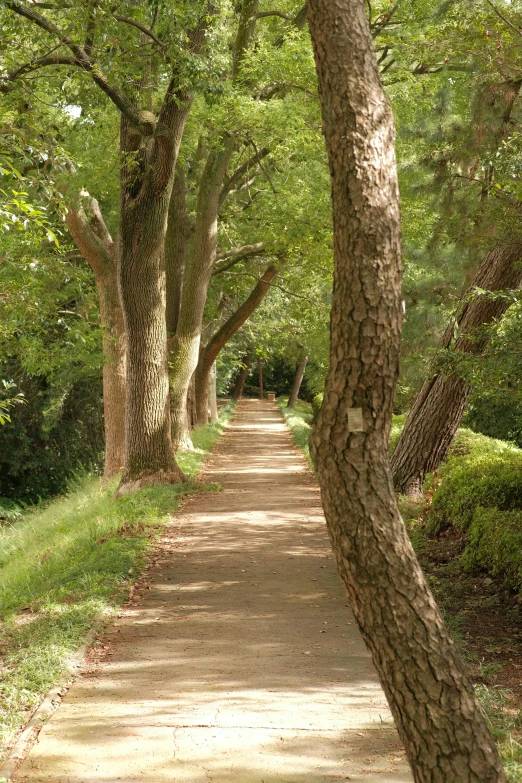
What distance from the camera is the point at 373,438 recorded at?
3.99 m

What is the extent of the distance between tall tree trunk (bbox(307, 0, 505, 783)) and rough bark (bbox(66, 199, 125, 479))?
41.0 ft

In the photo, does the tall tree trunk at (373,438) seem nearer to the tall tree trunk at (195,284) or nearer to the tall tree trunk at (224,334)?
the tall tree trunk at (195,284)

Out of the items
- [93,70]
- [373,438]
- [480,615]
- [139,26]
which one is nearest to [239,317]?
[93,70]

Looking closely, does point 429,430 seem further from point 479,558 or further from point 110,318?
point 110,318

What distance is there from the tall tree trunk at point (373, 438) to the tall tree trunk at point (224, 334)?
18528 mm

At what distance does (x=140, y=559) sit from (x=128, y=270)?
18.0 feet

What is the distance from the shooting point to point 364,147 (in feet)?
13.5

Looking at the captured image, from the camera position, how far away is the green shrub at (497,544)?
25.3 feet

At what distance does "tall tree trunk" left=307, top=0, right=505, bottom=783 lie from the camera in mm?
3645

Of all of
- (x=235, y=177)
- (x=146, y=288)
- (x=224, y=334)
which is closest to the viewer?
(x=146, y=288)

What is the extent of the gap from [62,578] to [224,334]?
17551 mm

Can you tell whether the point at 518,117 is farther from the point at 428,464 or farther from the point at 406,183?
the point at 406,183

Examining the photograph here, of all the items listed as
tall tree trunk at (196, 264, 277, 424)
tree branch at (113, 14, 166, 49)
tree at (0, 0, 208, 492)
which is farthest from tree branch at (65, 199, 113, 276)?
tall tree trunk at (196, 264, 277, 424)

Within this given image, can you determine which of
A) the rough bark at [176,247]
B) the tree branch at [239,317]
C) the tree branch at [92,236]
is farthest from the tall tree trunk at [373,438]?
the tree branch at [239,317]
